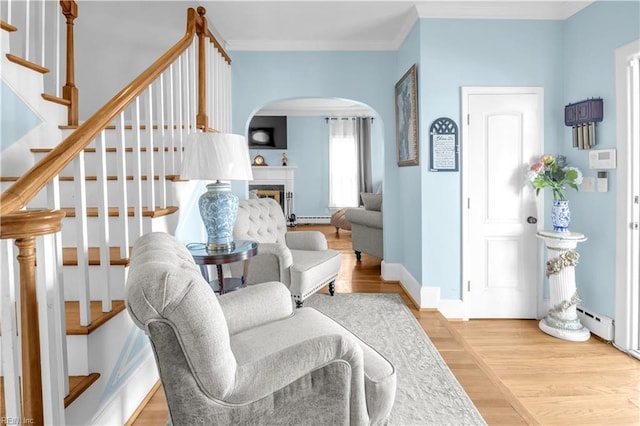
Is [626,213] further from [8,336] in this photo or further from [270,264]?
[8,336]

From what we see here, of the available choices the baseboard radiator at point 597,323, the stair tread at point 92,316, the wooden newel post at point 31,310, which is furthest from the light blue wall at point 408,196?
the wooden newel post at point 31,310

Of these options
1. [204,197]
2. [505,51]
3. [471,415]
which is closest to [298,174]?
[505,51]

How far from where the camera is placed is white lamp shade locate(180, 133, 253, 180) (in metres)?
2.33

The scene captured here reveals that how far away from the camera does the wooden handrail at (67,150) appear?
1.18 meters

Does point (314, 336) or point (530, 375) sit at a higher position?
point (314, 336)

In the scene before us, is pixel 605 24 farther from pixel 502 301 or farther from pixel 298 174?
pixel 298 174

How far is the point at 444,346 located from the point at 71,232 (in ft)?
8.49

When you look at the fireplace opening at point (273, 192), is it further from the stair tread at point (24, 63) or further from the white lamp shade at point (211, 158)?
the white lamp shade at point (211, 158)

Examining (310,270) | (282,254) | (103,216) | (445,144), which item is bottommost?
(310,270)

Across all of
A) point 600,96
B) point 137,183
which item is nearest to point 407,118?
point 600,96

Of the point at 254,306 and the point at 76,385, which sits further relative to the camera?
the point at 254,306

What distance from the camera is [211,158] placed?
7.69 feet

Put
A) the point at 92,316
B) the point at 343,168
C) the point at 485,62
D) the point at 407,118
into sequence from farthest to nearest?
the point at 343,168 → the point at 407,118 → the point at 485,62 → the point at 92,316

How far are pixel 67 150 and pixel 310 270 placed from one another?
222 centimetres
